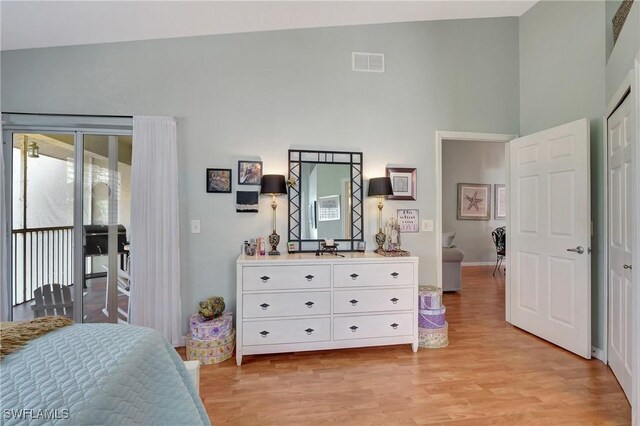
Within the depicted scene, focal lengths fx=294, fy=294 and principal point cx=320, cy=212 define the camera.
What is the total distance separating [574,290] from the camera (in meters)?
2.55

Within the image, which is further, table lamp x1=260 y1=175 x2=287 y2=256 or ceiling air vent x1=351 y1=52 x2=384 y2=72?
ceiling air vent x1=351 y1=52 x2=384 y2=72

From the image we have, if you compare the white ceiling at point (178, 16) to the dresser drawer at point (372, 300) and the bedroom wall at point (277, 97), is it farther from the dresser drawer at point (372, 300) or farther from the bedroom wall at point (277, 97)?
the dresser drawer at point (372, 300)

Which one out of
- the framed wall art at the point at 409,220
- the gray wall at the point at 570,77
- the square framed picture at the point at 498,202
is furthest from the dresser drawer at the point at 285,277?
the square framed picture at the point at 498,202

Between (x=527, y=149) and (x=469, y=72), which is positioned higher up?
(x=469, y=72)

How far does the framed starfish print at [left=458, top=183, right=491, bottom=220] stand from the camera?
21.9 feet

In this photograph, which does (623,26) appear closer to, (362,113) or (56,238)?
(362,113)

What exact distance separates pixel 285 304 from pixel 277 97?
1.94 m

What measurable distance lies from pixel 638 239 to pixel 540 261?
55.9 inches

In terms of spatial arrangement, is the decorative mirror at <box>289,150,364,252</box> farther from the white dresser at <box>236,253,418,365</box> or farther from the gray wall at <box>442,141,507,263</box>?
the gray wall at <box>442,141,507,263</box>

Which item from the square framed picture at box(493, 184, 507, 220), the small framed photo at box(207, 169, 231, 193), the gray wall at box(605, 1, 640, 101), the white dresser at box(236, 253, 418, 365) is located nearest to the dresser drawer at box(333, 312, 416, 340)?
the white dresser at box(236, 253, 418, 365)

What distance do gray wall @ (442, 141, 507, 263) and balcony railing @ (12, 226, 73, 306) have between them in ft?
21.2

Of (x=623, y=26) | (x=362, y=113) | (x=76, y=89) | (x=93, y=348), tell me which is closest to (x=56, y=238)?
(x=76, y=89)

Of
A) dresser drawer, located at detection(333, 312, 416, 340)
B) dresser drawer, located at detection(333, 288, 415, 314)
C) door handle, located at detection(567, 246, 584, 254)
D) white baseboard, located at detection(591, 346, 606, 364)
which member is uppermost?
door handle, located at detection(567, 246, 584, 254)

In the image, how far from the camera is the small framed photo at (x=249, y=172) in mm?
2805
